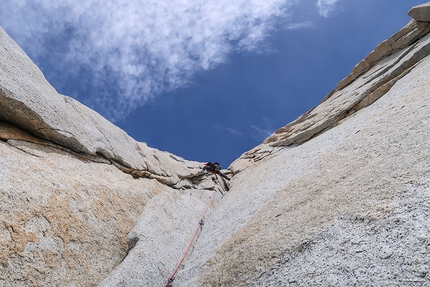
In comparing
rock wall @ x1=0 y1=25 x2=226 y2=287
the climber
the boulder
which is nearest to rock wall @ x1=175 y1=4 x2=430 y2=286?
rock wall @ x1=0 y1=25 x2=226 y2=287

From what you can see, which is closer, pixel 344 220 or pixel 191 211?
pixel 344 220

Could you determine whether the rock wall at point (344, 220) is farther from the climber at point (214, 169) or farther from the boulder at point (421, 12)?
the boulder at point (421, 12)

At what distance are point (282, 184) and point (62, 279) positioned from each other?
733cm

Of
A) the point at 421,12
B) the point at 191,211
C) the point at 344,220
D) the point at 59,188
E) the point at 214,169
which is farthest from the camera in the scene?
the point at 214,169

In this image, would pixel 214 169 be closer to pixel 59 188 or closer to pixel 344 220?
pixel 59 188

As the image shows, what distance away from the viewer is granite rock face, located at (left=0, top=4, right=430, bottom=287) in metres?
4.73

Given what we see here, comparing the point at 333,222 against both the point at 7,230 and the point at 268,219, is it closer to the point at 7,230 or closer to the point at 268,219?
the point at 268,219

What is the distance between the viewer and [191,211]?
12.1m

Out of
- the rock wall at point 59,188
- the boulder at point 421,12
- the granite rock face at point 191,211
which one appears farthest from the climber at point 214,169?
the boulder at point 421,12

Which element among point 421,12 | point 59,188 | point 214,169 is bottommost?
point 214,169

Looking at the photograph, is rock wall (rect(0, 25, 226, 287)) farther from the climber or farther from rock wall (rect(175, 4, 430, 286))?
the climber

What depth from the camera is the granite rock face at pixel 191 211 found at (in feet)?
15.5

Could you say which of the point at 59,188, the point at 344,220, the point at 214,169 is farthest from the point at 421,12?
the point at 59,188

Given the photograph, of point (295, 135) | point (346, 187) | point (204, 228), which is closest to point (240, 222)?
point (204, 228)
